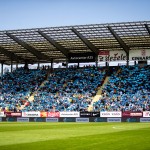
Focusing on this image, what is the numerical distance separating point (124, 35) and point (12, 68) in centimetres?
3211

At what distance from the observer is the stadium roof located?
5316cm

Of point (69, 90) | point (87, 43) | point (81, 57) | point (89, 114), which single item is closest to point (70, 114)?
point (89, 114)

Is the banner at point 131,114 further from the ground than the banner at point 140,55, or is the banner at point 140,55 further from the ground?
the banner at point 140,55

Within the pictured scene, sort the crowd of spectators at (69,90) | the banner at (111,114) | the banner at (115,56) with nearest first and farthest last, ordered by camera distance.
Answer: the banner at (111,114) < the crowd of spectators at (69,90) < the banner at (115,56)

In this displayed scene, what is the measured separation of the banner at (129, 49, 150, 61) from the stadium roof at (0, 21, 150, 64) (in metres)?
0.86

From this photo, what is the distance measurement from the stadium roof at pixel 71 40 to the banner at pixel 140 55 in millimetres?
864

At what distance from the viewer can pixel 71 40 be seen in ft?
199

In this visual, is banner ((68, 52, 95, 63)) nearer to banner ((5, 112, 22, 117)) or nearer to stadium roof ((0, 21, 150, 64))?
stadium roof ((0, 21, 150, 64))

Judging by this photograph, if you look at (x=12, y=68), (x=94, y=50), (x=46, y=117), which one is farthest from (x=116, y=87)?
(x=12, y=68)

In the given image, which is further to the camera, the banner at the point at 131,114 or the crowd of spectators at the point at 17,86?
the crowd of spectators at the point at 17,86

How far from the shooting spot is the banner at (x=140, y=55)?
2505 inches

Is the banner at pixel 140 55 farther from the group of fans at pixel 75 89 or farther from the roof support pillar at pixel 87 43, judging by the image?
the roof support pillar at pixel 87 43

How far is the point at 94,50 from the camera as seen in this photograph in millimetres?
65875

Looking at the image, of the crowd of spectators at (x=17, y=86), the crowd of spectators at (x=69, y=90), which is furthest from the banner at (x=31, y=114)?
the crowd of spectators at (x=17, y=86)
